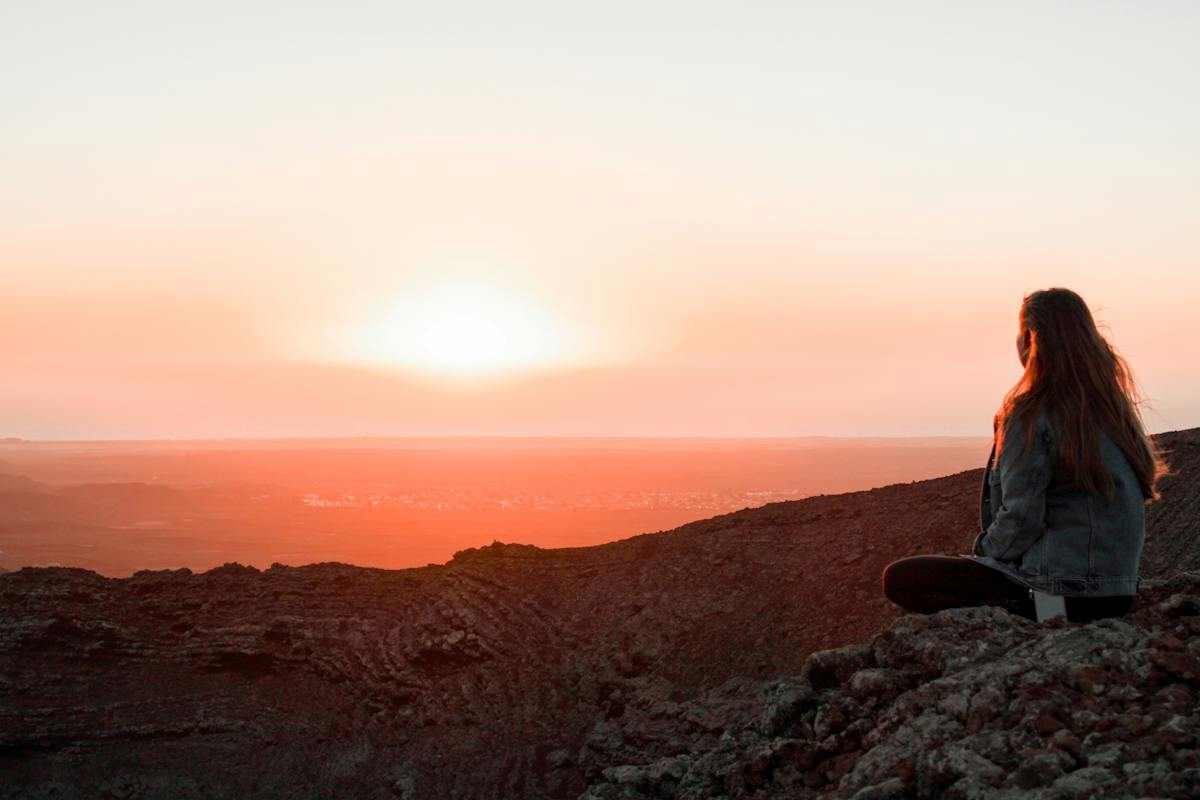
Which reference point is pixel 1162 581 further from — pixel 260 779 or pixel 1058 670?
pixel 260 779

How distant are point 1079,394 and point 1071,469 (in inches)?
16.2

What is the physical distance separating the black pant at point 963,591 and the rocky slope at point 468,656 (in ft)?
3.79

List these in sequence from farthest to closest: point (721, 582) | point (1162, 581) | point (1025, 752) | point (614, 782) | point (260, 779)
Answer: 1. point (721, 582)
2. point (260, 779)
3. point (614, 782)
4. point (1162, 581)
5. point (1025, 752)

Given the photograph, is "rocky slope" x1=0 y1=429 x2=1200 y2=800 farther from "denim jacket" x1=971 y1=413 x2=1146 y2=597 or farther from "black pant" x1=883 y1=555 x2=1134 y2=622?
"denim jacket" x1=971 y1=413 x2=1146 y2=597

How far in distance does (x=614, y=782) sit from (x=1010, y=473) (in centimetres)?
457

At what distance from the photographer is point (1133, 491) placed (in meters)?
6.01

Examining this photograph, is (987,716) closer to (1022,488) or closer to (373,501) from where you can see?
(1022,488)

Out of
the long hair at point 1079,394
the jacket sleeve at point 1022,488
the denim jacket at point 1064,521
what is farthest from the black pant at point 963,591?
the long hair at point 1079,394

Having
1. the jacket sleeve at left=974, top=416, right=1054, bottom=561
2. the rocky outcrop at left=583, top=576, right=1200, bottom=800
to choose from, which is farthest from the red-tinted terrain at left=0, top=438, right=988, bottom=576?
the jacket sleeve at left=974, top=416, right=1054, bottom=561

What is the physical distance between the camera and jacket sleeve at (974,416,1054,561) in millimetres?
5953

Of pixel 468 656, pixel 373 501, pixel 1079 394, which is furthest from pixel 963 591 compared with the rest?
pixel 373 501

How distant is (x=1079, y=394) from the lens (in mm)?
5926

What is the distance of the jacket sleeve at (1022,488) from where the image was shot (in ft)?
19.5

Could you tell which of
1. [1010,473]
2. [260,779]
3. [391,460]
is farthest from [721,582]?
[391,460]
